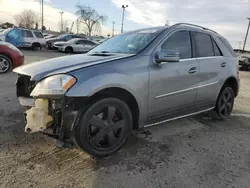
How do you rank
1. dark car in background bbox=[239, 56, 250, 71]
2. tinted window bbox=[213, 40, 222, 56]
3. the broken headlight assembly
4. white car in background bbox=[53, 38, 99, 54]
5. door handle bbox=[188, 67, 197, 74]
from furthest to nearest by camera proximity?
white car in background bbox=[53, 38, 99, 54] < dark car in background bbox=[239, 56, 250, 71] < tinted window bbox=[213, 40, 222, 56] < door handle bbox=[188, 67, 197, 74] < the broken headlight assembly

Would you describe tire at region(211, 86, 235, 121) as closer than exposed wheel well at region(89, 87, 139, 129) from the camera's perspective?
No

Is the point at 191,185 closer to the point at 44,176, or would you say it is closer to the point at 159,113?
the point at 159,113

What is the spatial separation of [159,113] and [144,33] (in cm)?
126

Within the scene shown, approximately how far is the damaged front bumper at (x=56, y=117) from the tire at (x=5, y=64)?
253 inches

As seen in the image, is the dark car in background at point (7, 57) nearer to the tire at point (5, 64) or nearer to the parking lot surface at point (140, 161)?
the tire at point (5, 64)

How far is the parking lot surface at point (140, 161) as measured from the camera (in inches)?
107

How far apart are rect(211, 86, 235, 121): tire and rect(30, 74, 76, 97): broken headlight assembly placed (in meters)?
3.07

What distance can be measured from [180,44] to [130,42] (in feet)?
2.51

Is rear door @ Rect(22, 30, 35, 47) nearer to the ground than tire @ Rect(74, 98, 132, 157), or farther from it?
farther from it

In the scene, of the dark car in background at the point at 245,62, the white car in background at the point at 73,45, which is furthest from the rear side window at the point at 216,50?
the white car in background at the point at 73,45

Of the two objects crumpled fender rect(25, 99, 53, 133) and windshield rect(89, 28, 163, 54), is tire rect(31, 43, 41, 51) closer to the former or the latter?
windshield rect(89, 28, 163, 54)

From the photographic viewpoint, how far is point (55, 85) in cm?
274

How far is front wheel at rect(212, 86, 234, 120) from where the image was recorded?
4.80 metres

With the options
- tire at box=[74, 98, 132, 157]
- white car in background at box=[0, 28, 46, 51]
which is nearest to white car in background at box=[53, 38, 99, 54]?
white car in background at box=[0, 28, 46, 51]
